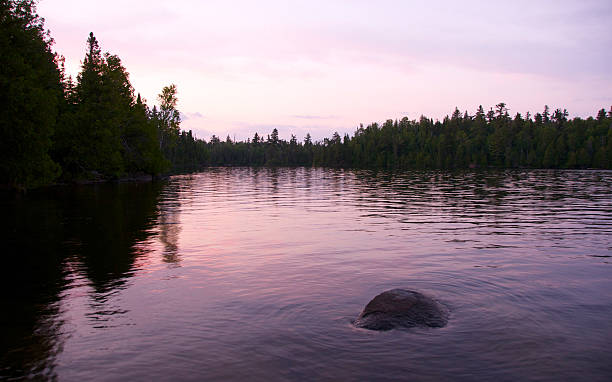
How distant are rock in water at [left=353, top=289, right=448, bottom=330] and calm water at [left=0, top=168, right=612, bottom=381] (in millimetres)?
357

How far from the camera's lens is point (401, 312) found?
11.1 meters

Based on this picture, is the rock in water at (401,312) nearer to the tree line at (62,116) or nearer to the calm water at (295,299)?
the calm water at (295,299)

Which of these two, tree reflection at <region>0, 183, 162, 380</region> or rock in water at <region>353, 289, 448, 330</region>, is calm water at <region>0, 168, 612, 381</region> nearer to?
tree reflection at <region>0, 183, 162, 380</region>

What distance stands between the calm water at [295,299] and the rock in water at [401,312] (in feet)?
1.17

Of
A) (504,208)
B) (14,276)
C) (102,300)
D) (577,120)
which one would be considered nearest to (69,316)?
(102,300)

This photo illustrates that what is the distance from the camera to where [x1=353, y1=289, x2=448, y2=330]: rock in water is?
10750 millimetres

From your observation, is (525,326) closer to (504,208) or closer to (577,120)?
(504,208)

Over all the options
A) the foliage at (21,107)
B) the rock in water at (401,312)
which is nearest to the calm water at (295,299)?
the rock in water at (401,312)

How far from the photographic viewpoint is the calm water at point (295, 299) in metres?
8.81

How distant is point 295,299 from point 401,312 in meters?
3.22

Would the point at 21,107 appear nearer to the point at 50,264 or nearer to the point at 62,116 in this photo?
Answer: the point at 62,116

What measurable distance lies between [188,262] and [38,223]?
15515 millimetres

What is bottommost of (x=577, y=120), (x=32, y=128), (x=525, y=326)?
(x=525, y=326)

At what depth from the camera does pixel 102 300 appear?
12609 millimetres
